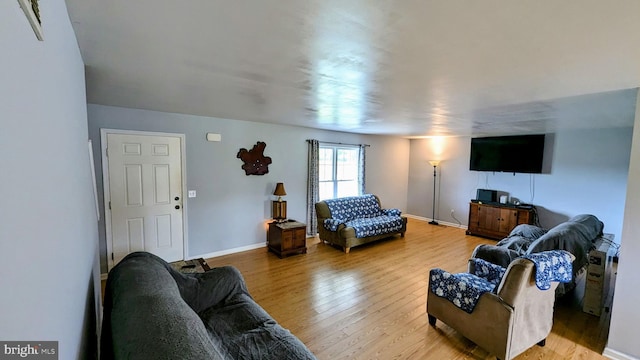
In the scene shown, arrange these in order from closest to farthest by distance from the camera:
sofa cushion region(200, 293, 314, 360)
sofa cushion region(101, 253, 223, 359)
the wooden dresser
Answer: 1. sofa cushion region(101, 253, 223, 359)
2. sofa cushion region(200, 293, 314, 360)
3. the wooden dresser

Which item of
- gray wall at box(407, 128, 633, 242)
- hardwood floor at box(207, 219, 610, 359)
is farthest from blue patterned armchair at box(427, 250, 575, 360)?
gray wall at box(407, 128, 633, 242)

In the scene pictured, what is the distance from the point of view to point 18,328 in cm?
55

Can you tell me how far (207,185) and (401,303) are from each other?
3.26m

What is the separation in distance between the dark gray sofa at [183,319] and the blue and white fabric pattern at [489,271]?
7.09 feet

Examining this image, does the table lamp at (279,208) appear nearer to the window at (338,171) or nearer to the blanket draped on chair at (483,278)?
the window at (338,171)

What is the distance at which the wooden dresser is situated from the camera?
17.9 feet

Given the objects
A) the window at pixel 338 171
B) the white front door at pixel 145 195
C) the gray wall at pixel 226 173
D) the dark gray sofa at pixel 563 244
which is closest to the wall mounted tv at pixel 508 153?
the dark gray sofa at pixel 563 244

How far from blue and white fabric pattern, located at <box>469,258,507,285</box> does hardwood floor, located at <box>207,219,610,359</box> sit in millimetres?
628

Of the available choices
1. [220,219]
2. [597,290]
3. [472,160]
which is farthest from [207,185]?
[472,160]

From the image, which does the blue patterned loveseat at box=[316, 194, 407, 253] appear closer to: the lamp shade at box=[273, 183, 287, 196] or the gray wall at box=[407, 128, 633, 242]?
the lamp shade at box=[273, 183, 287, 196]

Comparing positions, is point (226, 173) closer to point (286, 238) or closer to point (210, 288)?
point (286, 238)

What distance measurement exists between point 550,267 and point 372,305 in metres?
1.73

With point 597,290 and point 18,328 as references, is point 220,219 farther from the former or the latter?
point 597,290

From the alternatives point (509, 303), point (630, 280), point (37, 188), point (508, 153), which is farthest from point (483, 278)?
point (508, 153)
